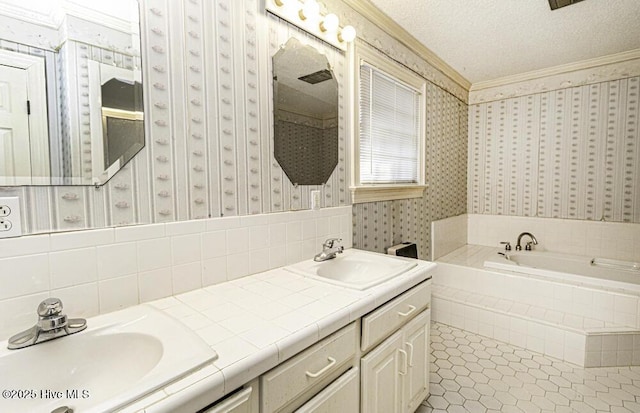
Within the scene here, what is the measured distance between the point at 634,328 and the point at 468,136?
2.42 meters

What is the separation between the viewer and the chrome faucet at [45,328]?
75 centimetres

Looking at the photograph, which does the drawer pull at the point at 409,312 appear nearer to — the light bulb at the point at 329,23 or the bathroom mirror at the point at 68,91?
the bathroom mirror at the point at 68,91

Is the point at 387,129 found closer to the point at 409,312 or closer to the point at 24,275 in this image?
the point at 409,312

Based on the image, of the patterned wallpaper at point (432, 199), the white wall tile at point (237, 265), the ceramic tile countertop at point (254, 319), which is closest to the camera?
the ceramic tile countertop at point (254, 319)

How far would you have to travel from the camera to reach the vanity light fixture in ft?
4.95

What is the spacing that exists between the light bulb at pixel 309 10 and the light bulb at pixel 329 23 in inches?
3.0

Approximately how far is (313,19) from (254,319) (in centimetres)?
153

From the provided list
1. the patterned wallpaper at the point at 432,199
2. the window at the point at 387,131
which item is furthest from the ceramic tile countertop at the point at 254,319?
the window at the point at 387,131

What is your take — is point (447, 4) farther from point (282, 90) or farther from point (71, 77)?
point (71, 77)

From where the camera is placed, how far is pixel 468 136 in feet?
12.4

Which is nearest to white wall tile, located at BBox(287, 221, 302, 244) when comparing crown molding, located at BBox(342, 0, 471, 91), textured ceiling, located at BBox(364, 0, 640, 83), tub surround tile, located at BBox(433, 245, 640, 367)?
Result: crown molding, located at BBox(342, 0, 471, 91)

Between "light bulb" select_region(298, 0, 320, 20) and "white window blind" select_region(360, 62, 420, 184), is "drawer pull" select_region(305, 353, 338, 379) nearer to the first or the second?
"white window blind" select_region(360, 62, 420, 184)

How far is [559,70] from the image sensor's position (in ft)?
10.2

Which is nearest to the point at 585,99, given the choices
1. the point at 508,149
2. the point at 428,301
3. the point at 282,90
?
Answer: the point at 508,149
